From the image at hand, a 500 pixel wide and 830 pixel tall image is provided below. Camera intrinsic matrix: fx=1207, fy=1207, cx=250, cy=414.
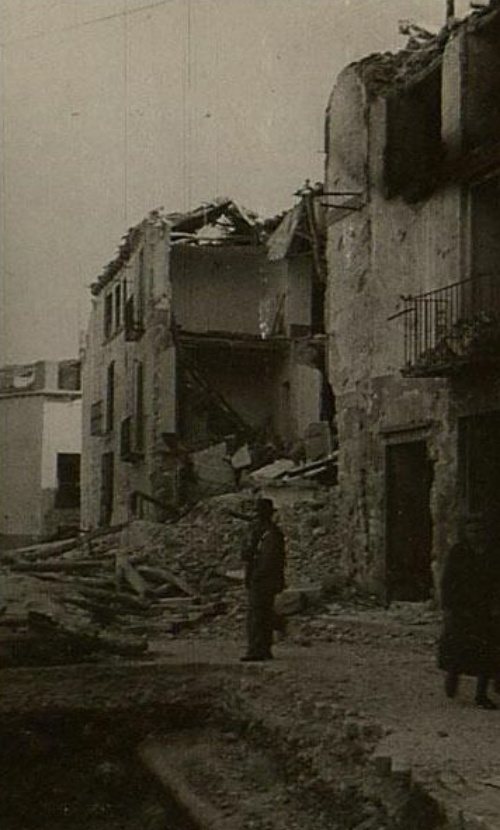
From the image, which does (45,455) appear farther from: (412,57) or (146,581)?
(412,57)

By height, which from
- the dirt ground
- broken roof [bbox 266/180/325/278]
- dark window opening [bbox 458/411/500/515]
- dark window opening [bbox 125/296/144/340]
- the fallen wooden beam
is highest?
broken roof [bbox 266/180/325/278]

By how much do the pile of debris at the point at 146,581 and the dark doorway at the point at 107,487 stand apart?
4.79 meters

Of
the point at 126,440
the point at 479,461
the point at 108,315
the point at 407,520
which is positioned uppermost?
the point at 108,315

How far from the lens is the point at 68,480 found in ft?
106

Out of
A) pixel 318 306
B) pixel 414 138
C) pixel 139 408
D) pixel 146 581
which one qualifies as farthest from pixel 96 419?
pixel 414 138

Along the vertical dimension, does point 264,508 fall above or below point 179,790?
above

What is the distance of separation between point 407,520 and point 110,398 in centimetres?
1417

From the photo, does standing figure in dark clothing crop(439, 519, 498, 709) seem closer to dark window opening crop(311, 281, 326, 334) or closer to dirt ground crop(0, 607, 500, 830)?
dirt ground crop(0, 607, 500, 830)

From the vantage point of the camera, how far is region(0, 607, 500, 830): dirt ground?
651 cm

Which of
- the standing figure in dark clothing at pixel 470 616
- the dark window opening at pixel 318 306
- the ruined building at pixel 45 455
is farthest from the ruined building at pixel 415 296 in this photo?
the ruined building at pixel 45 455

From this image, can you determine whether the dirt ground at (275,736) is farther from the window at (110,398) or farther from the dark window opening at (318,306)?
the window at (110,398)

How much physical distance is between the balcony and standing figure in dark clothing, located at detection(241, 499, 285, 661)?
2.98m

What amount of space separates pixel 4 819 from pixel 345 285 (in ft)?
32.5

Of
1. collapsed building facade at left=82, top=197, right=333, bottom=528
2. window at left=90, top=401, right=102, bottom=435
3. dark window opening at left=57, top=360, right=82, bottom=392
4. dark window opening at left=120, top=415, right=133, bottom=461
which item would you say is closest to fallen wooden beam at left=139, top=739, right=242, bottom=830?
collapsed building facade at left=82, top=197, right=333, bottom=528
